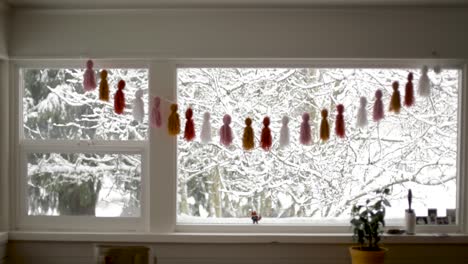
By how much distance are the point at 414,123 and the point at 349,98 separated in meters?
0.48

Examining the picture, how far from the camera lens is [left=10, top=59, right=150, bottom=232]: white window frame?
4.03 metres

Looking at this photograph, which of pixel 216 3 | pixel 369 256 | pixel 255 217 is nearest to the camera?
pixel 369 256

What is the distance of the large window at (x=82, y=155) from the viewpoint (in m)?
4.05

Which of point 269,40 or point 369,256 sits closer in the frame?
point 369,256

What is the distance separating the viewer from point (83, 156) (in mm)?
4066

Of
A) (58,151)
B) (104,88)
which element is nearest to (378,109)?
(104,88)

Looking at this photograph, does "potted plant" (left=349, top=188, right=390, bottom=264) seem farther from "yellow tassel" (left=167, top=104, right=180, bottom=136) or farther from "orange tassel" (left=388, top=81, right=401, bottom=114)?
"yellow tassel" (left=167, top=104, right=180, bottom=136)

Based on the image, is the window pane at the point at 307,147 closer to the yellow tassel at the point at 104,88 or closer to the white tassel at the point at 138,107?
the white tassel at the point at 138,107

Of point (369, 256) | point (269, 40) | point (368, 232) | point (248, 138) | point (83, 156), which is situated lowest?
point (369, 256)

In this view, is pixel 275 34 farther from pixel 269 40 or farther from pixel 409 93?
pixel 409 93

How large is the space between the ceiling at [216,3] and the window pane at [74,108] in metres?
0.45

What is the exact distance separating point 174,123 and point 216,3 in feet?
2.77

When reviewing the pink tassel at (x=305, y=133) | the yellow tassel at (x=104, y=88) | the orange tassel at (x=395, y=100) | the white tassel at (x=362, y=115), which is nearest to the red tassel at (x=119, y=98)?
the yellow tassel at (x=104, y=88)

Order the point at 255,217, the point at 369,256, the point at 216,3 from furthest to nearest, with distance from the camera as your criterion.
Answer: the point at 255,217 → the point at 216,3 → the point at 369,256
